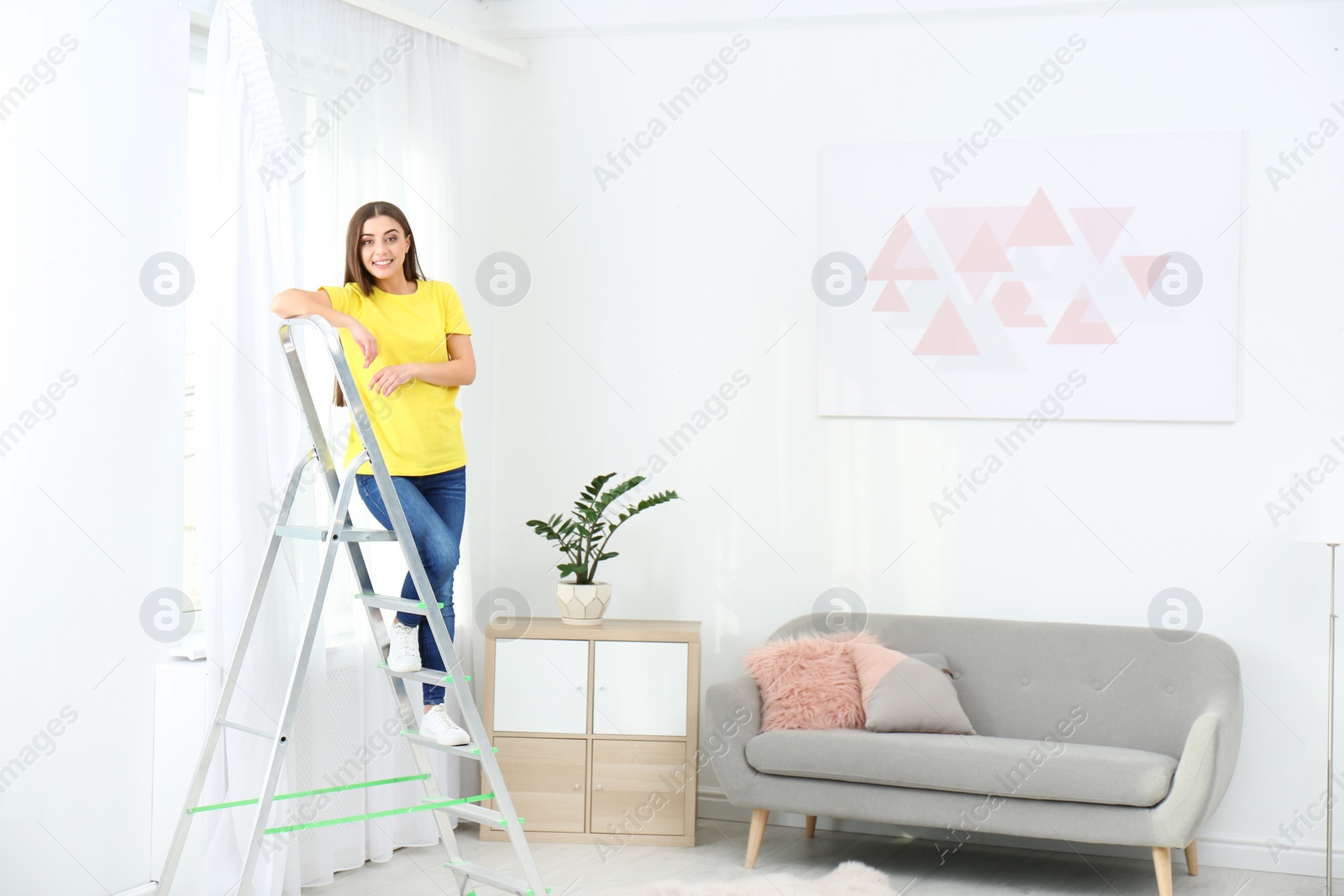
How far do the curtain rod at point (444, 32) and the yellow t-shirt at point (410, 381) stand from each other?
4.45 feet

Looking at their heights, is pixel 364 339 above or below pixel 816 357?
below

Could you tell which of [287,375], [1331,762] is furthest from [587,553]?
[1331,762]

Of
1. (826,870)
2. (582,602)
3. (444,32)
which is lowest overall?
(826,870)

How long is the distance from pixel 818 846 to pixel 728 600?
36.3 inches

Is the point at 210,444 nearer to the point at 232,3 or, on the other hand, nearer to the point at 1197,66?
the point at 232,3

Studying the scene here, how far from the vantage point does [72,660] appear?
282cm

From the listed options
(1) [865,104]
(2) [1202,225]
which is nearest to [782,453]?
(1) [865,104]

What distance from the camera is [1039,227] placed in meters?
3.98

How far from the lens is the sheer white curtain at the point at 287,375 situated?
308 centimetres

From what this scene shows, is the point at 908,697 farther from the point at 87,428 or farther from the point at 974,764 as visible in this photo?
the point at 87,428

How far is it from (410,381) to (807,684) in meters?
1.68

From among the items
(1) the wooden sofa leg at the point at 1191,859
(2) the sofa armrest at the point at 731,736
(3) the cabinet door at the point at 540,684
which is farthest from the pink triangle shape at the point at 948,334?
(1) the wooden sofa leg at the point at 1191,859

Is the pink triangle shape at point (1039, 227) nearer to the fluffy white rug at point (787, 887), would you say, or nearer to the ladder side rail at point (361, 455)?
the fluffy white rug at point (787, 887)

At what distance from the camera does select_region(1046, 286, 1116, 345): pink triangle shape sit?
12.9ft
